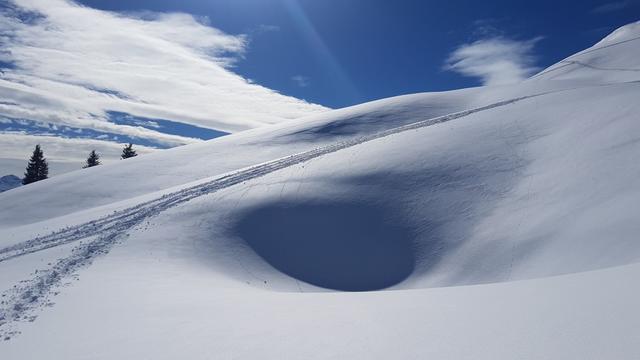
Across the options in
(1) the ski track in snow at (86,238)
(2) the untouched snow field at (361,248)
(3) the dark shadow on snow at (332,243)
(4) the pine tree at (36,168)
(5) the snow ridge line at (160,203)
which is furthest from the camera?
(4) the pine tree at (36,168)

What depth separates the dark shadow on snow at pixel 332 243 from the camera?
586 inches

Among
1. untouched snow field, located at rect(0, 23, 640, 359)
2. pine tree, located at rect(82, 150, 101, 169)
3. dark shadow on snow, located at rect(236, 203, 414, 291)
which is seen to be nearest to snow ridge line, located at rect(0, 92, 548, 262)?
untouched snow field, located at rect(0, 23, 640, 359)

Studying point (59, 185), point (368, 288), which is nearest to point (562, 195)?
point (368, 288)

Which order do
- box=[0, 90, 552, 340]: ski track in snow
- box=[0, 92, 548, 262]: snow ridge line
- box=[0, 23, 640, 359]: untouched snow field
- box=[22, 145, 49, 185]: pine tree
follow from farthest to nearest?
box=[22, 145, 49, 185]: pine tree → box=[0, 92, 548, 262]: snow ridge line → box=[0, 90, 552, 340]: ski track in snow → box=[0, 23, 640, 359]: untouched snow field

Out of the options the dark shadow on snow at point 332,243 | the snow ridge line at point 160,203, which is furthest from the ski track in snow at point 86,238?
the dark shadow on snow at point 332,243

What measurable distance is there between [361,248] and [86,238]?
374 inches

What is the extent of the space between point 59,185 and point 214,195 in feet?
48.9

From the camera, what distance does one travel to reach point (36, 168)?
5616 centimetres

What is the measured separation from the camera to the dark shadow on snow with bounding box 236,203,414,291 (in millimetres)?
14875

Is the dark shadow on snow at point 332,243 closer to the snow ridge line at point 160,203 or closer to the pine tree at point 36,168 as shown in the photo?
the snow ridge line at point 160,203

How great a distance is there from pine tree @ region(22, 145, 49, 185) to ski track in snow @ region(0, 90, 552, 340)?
1784 inches

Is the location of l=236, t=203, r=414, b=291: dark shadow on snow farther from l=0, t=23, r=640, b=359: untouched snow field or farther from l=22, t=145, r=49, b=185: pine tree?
l=22, t=145, r=49, b=185: pine tree

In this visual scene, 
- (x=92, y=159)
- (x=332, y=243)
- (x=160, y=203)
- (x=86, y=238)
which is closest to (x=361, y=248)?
(x=332, y=243)

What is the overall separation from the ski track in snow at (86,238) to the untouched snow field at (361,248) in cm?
9
